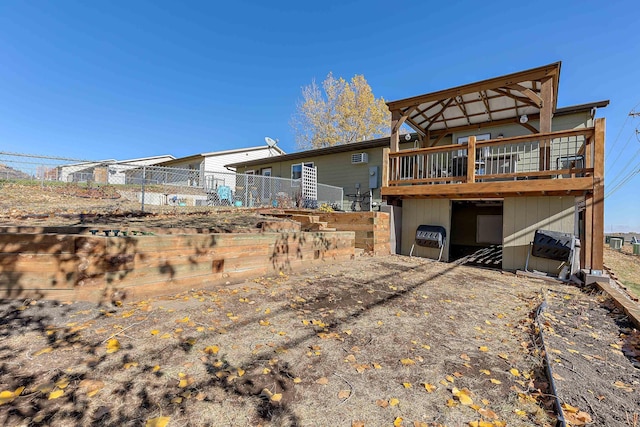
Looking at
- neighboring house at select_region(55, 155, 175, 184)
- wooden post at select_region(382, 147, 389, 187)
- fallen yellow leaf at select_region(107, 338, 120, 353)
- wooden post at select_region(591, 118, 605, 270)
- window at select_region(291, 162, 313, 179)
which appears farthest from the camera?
window at select_region(291, 162, 313, 179)

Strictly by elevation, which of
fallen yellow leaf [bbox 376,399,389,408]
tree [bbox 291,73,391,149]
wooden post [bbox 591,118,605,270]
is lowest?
fallen yellow leaf [bbox 376,399,389,408]

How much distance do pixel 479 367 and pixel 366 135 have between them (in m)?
22.2

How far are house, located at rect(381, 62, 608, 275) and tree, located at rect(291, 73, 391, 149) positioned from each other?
43.6 feet

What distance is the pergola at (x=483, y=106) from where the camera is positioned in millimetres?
5926

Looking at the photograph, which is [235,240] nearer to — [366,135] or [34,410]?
[34,410]

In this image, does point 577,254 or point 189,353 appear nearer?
point 189,353

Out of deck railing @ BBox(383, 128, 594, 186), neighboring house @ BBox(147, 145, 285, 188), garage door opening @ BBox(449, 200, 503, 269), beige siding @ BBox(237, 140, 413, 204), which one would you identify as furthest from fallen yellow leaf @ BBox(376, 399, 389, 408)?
neighboring house @ BBox(147, 145, 285, 188)

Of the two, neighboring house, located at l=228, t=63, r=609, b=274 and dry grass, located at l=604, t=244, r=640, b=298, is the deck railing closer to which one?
neighboring house, located at l=228, t=63, r=609, b=274

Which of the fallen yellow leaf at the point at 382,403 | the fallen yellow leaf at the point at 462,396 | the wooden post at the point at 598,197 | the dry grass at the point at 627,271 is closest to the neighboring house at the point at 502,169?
the wooden post at the point at 598,197

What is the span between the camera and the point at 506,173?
248 inches

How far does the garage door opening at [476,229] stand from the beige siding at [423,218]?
1.37 meters

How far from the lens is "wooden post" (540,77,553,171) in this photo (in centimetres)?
584

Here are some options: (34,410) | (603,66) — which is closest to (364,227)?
(34,410)

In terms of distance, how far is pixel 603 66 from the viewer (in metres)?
14.1
